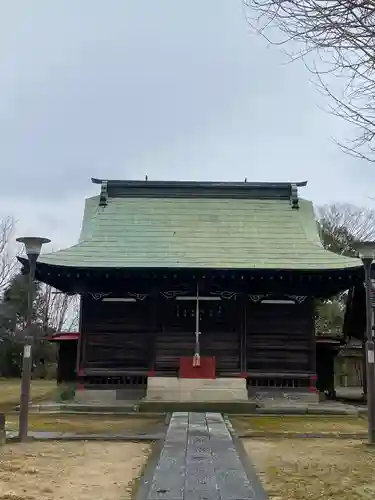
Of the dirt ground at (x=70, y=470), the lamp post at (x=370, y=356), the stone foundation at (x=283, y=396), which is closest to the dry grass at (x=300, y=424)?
the stone foundation at (x=283, y=396)

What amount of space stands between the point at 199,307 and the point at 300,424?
15.1 ft

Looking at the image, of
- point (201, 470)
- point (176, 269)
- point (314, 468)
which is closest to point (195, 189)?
point (176, 269)

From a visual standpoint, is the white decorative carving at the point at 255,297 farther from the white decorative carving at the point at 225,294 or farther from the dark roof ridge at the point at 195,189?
the dark roof ridge at the point at 195,189

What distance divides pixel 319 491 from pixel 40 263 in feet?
32.8

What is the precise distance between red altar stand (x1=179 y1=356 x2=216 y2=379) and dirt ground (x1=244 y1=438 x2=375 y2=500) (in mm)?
5379

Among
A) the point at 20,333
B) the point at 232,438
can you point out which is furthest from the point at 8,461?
the point at 20,333

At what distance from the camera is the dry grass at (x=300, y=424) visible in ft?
34.3

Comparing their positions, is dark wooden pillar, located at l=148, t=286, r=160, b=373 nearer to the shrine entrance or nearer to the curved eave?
the shrine entrance

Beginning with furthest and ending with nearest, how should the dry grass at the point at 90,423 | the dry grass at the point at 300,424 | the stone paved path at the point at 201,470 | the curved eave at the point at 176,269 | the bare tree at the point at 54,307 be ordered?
the bare tree at the point at 54,307
the curved eave at the point at 176,269
the dry grass at the point at 300,424
the dry grass at the point at 90,423
the stone paved path at the point at 201,470

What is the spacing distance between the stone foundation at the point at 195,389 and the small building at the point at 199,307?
0.06m

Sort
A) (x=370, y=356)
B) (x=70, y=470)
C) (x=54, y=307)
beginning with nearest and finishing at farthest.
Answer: (x=70, y=470) < (x=370, y=356) < (x=54, y=307)

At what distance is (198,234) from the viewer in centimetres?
1655

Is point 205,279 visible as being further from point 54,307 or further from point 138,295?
point 54,307

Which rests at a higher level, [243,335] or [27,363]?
[243,335]
